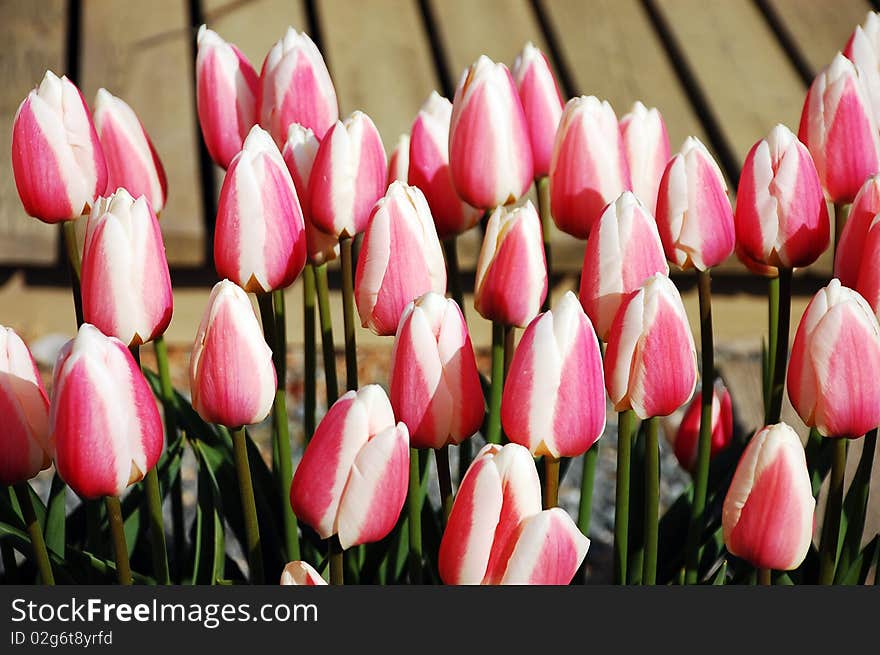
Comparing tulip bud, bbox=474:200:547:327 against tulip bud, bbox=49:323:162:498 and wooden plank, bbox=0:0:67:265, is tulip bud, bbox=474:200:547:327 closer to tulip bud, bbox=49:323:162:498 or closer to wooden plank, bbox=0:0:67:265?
tulip bud, bbox=49:323:162:498

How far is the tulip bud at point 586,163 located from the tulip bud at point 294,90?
15 cm

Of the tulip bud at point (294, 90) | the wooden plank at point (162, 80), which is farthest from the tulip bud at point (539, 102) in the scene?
the wooden plank at point (162, 80)

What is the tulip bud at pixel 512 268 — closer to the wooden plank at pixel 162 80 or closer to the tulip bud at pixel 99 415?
the tulip bud at pixel 99 415

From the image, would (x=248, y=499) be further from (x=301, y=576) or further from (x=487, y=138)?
(x=487, y=138)

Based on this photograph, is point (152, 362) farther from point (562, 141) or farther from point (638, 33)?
point (562, 141)

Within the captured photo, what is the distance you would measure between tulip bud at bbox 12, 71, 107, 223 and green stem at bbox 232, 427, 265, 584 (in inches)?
7.3

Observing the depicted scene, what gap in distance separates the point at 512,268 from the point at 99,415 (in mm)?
248

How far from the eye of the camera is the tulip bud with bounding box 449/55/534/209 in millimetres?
769

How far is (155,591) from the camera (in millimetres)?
625

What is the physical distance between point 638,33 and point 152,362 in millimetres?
1169

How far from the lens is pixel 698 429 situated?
1005mm

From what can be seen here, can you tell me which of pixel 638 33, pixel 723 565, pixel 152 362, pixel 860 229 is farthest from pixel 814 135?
pixel 638 33

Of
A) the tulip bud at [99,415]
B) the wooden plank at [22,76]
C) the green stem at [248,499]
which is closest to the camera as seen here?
the tulip bud at [99,415]

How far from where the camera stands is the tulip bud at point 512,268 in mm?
711
